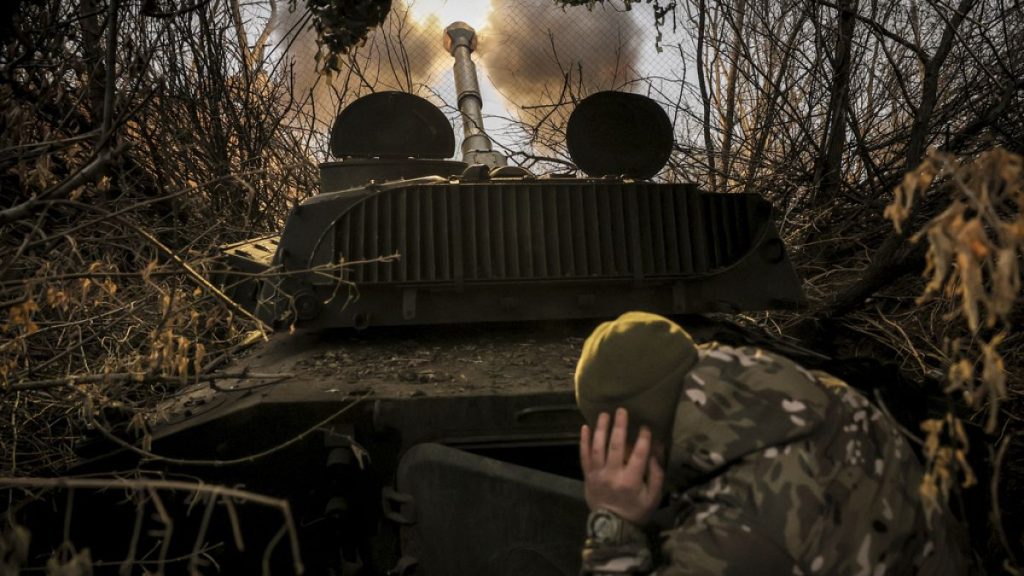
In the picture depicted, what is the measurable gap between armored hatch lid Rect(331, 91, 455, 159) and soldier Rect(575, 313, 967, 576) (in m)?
2.71

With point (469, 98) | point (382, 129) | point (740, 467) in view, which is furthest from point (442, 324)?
point (469, 98)

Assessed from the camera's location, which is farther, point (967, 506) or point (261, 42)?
point (261, 42)

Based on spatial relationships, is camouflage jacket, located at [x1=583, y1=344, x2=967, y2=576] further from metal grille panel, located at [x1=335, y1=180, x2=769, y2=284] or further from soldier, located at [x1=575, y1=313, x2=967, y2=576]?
metal grille panel, located at [x1=335, y1=180, x2=769, y2=284]

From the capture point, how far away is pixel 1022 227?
54.9 inches

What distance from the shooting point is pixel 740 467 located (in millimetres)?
1815

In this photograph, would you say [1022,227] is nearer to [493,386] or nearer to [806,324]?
[493,386]

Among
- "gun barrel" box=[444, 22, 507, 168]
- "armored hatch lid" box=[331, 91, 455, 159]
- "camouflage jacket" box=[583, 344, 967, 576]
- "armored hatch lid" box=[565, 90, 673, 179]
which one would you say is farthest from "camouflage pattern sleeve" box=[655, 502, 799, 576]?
"gun barrel" box=[444, 22, 507, 168]

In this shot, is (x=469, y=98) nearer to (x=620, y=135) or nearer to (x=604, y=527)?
(x=620, y=135)

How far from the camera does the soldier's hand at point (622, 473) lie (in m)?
1.97

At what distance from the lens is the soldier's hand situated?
1.97 metres

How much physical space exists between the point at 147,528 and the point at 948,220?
8.55 feet

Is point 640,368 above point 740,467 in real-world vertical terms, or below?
above

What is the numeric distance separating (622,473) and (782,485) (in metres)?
0.36

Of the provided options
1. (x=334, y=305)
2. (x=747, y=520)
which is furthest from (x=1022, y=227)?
(x=334, y=305)
